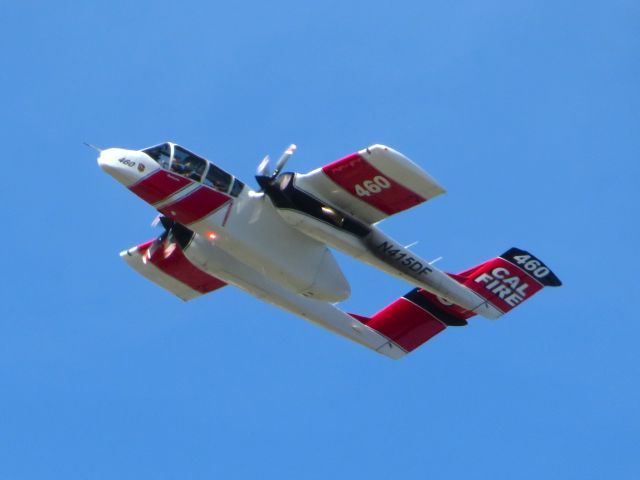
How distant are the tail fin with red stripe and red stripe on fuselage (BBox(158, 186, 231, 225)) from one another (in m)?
7.12

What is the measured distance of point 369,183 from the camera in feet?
117

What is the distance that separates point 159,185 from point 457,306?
9731 millimetres

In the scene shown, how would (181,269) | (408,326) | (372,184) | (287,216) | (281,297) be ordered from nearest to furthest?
(372,184) < (287,216) < (281,297) < (181,269) < (408,326)

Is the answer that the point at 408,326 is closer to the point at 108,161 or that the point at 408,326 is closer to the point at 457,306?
the point at 457,306

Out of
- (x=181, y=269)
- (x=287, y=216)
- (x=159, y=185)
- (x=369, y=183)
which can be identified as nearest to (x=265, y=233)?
(x=287, y=216)

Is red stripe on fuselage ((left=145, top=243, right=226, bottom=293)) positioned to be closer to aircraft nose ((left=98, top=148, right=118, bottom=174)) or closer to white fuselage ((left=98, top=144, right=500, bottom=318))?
white fuselage ((left=98, top=144, right=500, bottom=318))

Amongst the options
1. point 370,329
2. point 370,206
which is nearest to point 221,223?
point 370,206

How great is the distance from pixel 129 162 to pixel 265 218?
12.4 feet

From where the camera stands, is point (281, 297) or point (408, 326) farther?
point (408, 326)

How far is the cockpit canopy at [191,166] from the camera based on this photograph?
119 ft

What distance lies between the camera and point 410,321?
4191cm

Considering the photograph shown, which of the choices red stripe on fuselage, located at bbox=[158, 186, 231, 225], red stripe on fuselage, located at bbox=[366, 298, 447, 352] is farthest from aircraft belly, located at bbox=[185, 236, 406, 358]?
red stripe on fuselage, located at bbox=[158, 186, 231, 225]

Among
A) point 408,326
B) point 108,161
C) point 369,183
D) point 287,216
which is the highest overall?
point 369,183

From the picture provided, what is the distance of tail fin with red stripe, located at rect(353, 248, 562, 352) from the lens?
132ft
